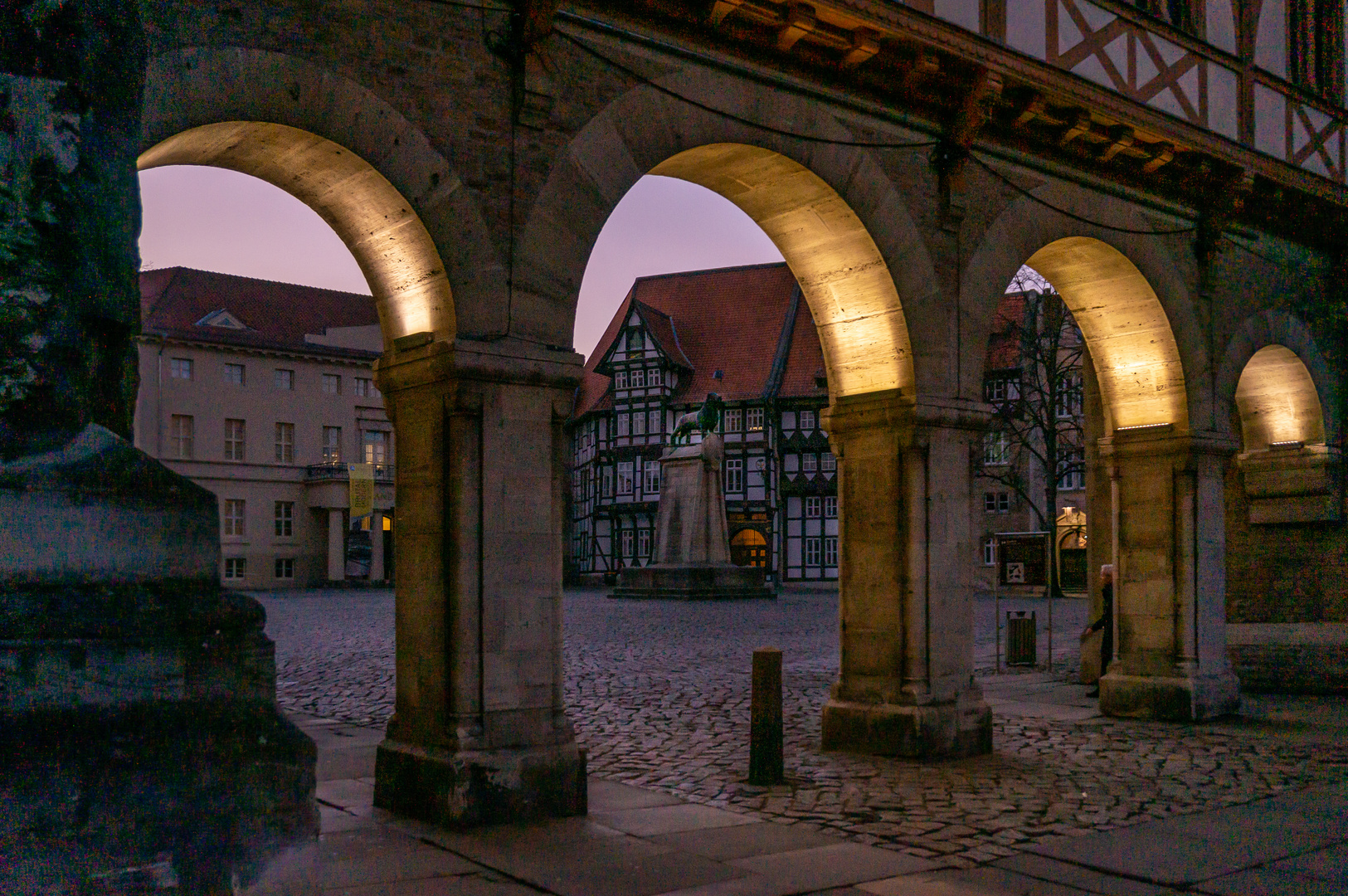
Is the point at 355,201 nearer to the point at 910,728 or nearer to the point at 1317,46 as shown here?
the point at 910,728

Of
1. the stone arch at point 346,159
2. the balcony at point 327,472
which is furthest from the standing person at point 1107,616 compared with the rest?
the balcony at point 327,472

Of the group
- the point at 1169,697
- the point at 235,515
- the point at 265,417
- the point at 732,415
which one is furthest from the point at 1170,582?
the point at 235,515

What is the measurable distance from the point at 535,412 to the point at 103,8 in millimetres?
5104

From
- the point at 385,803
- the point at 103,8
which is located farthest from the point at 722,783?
the point at 103,8

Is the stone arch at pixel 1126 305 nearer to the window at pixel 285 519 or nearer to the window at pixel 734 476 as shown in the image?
the window at pixel 734 476

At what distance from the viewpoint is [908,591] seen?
9.32 meters

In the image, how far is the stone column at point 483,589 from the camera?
6.86m

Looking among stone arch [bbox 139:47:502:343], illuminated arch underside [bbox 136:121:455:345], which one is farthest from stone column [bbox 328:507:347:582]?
stone arch [bbox 139:47:502:343]

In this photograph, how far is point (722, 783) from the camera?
26.5 feet

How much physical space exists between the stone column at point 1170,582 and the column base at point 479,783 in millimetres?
7090

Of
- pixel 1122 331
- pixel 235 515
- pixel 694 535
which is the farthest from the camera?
pixel 235 515

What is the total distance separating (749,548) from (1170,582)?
39.2m

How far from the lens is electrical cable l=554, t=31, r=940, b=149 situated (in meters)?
7.58

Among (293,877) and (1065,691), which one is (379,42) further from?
(1065,691)
